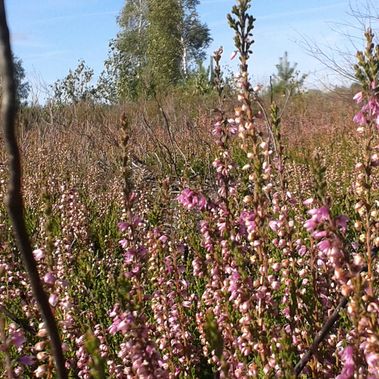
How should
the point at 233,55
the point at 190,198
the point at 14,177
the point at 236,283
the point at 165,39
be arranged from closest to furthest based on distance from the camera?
the point at 14,177
the point at 236,283
the point at 233,55
the point at 190,198
the point at 165,39

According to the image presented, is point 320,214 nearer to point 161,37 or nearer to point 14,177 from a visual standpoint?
point 14,177

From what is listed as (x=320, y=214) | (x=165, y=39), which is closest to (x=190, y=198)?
(x=320, y=214)

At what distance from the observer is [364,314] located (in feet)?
4.07

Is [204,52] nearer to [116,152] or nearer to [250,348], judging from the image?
[116,152]

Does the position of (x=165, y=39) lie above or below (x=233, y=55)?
above

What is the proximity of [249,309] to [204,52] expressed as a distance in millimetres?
52995

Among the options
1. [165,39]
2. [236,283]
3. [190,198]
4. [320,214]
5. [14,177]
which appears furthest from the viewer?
[165,39]

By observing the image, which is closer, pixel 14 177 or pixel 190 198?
pixel 14 177

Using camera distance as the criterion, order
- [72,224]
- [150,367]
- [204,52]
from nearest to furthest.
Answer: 1. [150,367]
2. [72,224]
3. [204,52]

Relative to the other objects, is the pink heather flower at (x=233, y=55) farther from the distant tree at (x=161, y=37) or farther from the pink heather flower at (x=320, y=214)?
the distant tree at (x=161, y=37)

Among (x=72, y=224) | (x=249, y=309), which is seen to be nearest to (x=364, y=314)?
(x=249, y=309)

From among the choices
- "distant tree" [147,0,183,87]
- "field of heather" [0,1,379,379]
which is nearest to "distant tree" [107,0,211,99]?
"distant tree" [147,0,183,87]

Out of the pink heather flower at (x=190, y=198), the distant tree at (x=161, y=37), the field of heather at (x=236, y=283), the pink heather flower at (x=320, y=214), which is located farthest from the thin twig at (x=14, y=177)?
the distant tree at (x=161, y=37)

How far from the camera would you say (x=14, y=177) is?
0.45 metres
